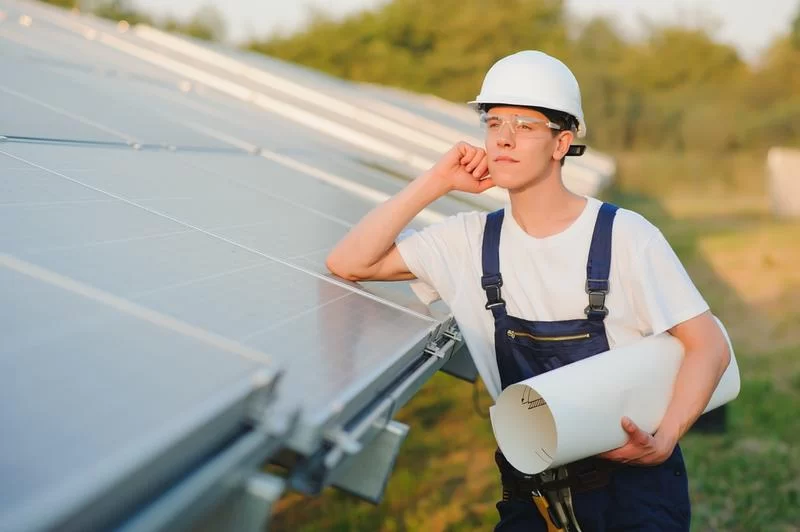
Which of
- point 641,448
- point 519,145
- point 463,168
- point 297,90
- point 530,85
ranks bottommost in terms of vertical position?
point 641,448

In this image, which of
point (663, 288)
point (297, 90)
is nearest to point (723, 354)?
point (663, 288)

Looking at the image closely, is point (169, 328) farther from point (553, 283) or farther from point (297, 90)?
point (297, 90)

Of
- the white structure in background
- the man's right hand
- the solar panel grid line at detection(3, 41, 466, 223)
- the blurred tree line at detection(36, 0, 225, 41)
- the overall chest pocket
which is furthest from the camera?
the blurred tree line at detection(36, 0, 225, 41)

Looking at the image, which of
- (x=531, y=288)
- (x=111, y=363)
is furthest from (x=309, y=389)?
(x=531, y=288)

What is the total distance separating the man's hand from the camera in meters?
2.51

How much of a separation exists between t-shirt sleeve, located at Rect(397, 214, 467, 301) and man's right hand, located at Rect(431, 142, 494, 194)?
187 mm

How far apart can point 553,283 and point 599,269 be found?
0.15m

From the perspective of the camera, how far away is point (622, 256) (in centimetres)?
268

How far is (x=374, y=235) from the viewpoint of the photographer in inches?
118


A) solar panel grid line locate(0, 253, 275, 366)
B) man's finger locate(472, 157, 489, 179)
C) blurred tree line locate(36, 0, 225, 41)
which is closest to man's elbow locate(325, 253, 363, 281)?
man's finger locate(472, 157, 489, 179)

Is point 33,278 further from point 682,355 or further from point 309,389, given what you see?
point 682,355

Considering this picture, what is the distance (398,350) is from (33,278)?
939 mm

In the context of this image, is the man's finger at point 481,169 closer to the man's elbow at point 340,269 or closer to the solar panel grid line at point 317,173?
the man's elbow at point 340,269

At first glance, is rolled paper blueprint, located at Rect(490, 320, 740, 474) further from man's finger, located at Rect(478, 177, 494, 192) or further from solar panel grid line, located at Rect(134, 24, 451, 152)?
solar panel grid line, located at Rect(134, 24, 451, 152)
